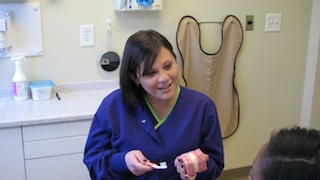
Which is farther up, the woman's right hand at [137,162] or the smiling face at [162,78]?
the smiling face at [162,78]

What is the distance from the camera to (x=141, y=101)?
4.80ft

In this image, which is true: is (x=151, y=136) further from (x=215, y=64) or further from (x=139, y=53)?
(x=215, y=64)

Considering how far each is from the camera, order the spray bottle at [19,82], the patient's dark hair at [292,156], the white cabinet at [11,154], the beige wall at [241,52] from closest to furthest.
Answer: the patient's dark hair at [292,156] < the white cabinet at [11,154] < the spray bottle at [19,82] < the beige wall at [241,52]

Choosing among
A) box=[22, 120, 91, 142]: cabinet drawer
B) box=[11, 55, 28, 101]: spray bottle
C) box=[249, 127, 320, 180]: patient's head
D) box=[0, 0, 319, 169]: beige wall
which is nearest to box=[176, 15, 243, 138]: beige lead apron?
box=[0, 0, 319, 169]: beige wall

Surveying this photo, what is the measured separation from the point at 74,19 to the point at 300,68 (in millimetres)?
1785

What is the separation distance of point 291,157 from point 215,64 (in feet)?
6.28

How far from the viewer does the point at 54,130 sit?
1985mm

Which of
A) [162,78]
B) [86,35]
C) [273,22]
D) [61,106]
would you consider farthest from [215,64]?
[162,78]

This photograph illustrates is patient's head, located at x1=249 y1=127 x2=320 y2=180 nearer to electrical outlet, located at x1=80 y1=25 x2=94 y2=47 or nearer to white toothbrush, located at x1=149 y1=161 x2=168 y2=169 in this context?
white toothbrush, located at x1=149 y1=161 x2=168 y2=169

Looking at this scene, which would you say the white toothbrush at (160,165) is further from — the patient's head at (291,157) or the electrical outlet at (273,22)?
the electrical outlet at (273,22)

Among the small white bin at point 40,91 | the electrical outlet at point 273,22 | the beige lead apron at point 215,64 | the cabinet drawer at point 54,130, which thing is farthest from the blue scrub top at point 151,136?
the electrical outlet at point 273,22

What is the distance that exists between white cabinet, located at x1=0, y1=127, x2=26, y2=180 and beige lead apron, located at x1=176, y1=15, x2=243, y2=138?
1.17 metres

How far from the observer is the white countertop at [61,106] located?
1.93m

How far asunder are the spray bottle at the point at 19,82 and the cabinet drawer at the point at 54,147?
1.26ft
